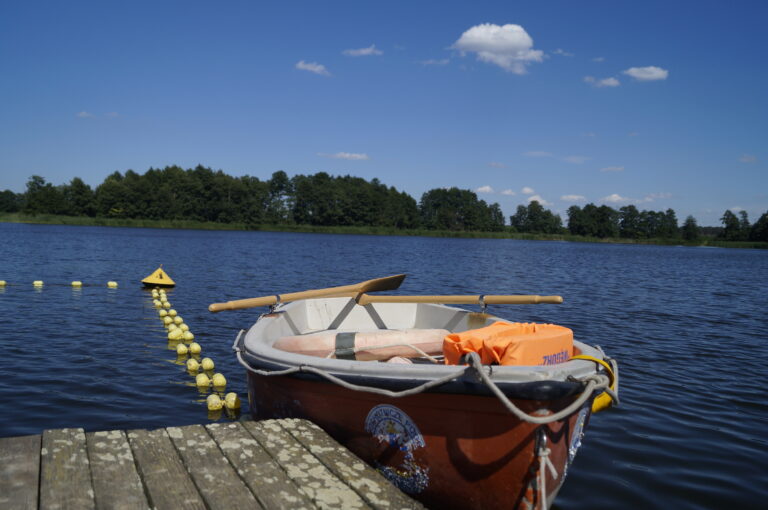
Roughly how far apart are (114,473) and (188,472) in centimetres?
44

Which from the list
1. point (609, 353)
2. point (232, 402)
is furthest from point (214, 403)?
point (609, 353)

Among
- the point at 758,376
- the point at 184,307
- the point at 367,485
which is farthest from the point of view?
the point at 184,307

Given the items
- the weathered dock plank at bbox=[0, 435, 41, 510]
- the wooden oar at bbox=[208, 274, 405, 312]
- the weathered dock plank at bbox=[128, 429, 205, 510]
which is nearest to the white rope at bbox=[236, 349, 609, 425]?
the weathered dock plank at bbox=[128, 429, 205, 510]

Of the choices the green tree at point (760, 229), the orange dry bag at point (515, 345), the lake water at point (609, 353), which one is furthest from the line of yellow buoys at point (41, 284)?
the green tree at point (760, 229)

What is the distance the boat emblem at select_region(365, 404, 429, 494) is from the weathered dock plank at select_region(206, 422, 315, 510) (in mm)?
779

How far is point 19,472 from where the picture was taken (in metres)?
3.38

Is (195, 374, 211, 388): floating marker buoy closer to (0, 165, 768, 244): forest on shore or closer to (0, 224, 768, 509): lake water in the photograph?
(0, 224, 768, 509): lake water

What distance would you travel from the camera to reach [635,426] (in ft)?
21.7

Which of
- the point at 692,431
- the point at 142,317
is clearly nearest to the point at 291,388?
the point at 692,431

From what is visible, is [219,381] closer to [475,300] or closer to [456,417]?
[475,300]

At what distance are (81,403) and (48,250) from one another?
27256 mm

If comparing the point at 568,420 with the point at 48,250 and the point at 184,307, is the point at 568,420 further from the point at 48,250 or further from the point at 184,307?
the point at 48,250

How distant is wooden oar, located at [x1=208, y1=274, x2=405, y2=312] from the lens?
6.02 m

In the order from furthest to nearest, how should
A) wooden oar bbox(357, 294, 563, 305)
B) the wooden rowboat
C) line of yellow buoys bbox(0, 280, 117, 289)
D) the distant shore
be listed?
the distant shore
line of yellow buoys bbox(0, 280, 117, 289)
wooden oar bbox(357, 294, 563, 305)
the wooden rowboat
